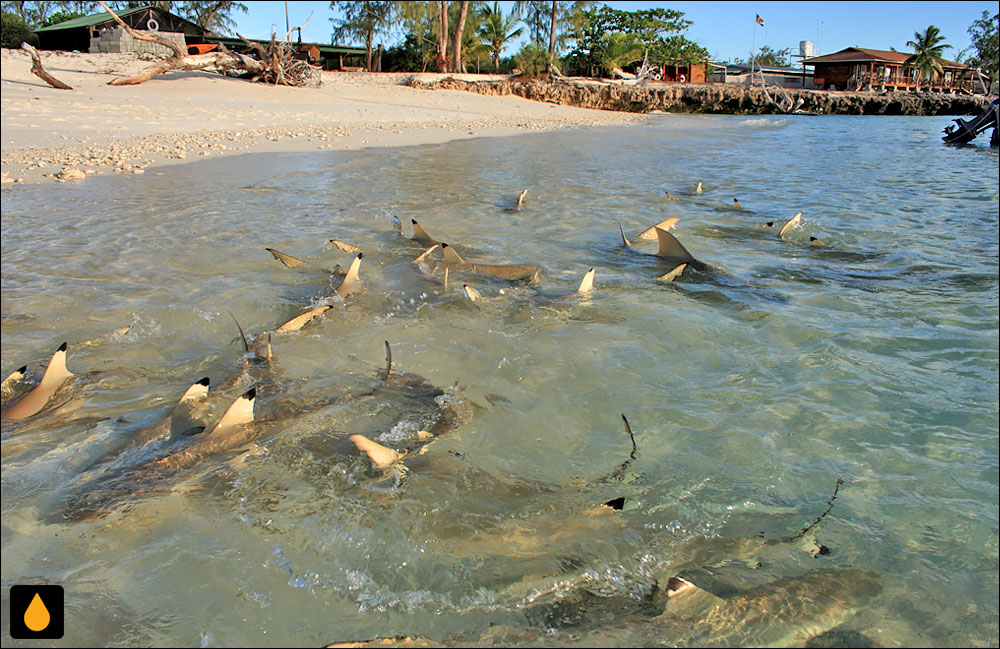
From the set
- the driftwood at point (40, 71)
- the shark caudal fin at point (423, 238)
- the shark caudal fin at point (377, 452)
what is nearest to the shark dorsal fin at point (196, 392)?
the shark caudal fin at point (377, 452)

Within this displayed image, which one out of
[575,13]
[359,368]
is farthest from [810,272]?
[575,13]

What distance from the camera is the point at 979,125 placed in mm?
17938

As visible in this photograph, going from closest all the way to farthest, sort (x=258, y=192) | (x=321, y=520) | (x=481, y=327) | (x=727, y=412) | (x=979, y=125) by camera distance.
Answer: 1. (x=321, y=520)
2. (x=727, y=412)
3. (x=481, y=327)
4. (x=258, y=192)
5. (x=979, y=125)

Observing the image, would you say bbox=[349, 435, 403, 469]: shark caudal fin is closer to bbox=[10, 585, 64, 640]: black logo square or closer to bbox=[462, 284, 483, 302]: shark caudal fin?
bbox=[10, 585, 64, 640]: black logo square

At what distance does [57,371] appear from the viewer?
2559 mm

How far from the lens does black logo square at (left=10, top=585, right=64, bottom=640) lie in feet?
3.68

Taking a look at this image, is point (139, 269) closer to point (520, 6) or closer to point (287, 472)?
point (287, 472)

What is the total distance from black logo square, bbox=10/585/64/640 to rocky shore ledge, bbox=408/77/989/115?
2658 centimetres

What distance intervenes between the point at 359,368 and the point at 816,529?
224cm

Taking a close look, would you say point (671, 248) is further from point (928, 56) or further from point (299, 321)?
point (928, 56)

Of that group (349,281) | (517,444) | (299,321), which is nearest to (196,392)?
(299,321)

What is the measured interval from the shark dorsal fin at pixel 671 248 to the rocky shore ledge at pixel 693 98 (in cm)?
2298

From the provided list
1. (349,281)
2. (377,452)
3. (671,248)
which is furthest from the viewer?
(671,248)

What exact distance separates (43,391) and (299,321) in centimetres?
134
